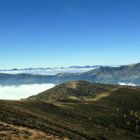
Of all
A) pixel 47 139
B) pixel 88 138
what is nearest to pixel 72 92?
pixel 88 138

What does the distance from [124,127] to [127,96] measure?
5371 centimetres

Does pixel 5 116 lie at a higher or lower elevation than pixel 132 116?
higher

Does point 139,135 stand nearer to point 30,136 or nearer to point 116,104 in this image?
point 116,104

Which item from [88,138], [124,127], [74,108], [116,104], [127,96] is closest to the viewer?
[88,138]

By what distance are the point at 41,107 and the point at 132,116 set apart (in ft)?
126

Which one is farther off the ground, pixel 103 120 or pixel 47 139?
pixel 47 139

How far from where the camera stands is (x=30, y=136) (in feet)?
136

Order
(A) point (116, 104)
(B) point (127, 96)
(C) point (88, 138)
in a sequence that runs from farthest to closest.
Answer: (B) point (127, 96) → (A) point (116, 104) → (C) point (88, 138)

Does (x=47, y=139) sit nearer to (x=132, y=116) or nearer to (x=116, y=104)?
(x=132, y=116)

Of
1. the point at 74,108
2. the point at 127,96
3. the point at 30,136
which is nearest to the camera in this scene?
the point at 30,136

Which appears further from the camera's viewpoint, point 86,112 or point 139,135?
point 86,112

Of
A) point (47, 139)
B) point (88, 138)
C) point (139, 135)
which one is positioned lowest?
point (139, 135)

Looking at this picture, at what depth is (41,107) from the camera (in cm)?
9006

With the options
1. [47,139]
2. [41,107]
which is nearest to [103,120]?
[41,107]
